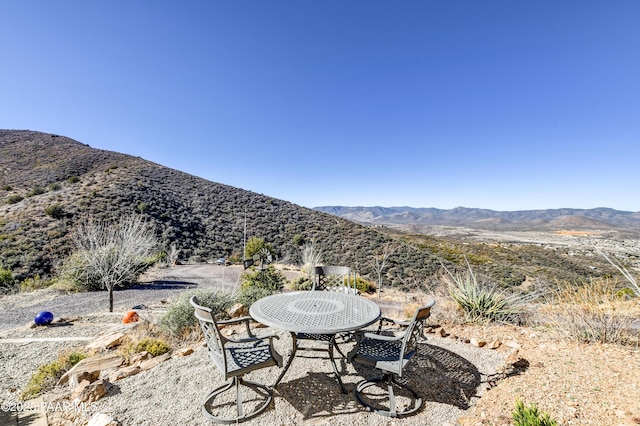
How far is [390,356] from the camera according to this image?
101 inches

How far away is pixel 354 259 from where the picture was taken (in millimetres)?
17297

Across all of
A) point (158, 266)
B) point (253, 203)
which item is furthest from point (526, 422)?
point (253, 203)

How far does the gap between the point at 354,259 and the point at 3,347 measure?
49.3 feet

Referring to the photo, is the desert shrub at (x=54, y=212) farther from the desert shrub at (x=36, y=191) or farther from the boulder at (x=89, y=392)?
the boulder at (x=89, y=392)

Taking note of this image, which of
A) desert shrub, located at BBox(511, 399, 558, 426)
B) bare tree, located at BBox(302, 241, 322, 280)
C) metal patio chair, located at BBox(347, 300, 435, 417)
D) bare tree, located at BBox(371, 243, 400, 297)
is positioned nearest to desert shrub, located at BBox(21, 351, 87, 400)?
metal patio chair, located at BBox(347, 300, 435, 417)

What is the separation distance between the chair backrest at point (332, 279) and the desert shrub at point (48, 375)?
3.22 m

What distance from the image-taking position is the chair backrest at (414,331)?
2379mm

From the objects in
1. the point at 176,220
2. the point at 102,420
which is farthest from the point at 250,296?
the point at 176,220

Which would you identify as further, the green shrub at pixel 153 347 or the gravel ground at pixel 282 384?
the green shrub at pixel 153 347

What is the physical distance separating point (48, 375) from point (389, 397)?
12.4ft

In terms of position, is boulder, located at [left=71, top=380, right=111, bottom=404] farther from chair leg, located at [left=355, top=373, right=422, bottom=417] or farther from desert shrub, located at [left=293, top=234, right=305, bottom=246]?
desert shrub, located at [left=293, top=234, right=305, bottom=246]

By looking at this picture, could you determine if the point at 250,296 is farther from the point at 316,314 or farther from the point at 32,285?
the point at 32,285

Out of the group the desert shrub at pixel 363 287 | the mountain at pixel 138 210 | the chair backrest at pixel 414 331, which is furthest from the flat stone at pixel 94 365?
the mountain at pixel 138 210

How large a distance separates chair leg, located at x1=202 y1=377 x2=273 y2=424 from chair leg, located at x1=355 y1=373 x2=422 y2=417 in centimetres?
90
